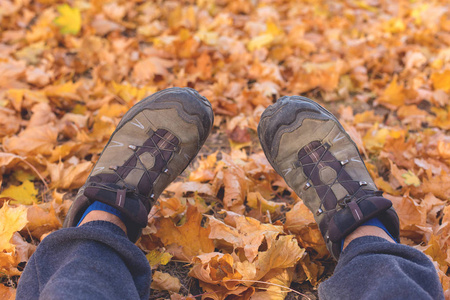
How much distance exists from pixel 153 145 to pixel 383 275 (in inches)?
34.1

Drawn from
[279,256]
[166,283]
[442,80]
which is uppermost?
[442,80]

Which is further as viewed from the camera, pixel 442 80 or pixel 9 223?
pixel 442 80

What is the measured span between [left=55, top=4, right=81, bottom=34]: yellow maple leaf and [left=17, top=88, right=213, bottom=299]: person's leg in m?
1.27

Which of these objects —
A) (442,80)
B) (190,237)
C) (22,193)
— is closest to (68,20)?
(22,193)

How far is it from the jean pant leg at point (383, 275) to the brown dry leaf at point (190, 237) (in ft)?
1.26

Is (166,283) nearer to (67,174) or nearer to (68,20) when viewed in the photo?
(67,174)

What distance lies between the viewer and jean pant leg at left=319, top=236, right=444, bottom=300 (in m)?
0.73

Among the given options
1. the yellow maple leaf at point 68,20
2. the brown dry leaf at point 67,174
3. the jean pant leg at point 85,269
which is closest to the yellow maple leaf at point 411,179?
the jean pant leg at point 85,269

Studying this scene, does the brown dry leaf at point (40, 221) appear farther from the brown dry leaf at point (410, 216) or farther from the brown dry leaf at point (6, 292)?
the brown dry leaf at point (410, 216)

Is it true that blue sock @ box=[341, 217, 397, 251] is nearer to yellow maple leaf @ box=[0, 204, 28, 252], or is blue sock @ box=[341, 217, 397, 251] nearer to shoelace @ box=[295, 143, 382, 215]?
shoelace @ box=[295, 143, 382, 215]

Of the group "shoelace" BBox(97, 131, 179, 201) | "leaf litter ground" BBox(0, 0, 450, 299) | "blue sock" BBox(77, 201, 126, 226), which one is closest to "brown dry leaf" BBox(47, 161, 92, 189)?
"leaf litter ground" BBox(0, 0, 450, 299)

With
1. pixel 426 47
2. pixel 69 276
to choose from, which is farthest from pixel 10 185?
pixel 426 47

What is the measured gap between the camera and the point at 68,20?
7.36 ft

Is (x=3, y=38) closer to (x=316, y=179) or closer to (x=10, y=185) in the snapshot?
(x=10, y=185)
